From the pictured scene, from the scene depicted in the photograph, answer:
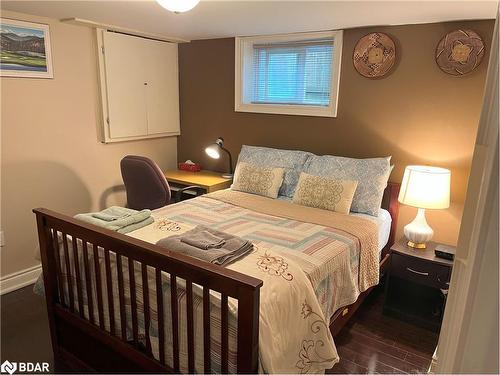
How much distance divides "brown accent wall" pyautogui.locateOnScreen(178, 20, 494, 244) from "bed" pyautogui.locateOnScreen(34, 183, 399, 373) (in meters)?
0.90

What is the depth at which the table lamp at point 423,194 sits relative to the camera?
98.7 inches

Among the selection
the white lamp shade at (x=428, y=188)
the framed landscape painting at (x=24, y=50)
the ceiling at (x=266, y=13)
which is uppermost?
the ceiling at (x=266, y=13)

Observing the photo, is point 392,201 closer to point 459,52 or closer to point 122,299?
point 459,52

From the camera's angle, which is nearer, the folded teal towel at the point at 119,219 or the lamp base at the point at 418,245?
the folded teal towel at the point at 119,219

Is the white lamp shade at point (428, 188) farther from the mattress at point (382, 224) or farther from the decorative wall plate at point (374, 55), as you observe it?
the decorative wall plate at point (374, 55)

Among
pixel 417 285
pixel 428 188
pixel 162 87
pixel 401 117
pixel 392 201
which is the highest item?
pixel 162 87

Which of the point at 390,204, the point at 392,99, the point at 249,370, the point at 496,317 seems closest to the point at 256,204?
the point at 390,204

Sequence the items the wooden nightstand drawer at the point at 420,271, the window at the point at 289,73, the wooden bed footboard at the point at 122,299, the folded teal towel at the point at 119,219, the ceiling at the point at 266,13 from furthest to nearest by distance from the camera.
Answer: the window at the point at 289,73 < the wooden nightstand drawer at the point at 420,271 < the ceiling at the point at 266,13 < the folded teal towel at the point at 119,219 < the wooden bed footboard at the point at 122,299

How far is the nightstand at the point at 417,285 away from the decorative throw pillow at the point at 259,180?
1.06m

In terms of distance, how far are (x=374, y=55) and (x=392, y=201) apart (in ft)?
3.90

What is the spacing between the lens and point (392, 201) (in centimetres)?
300

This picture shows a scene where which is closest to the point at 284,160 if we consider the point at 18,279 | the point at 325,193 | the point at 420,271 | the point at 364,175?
the point at 325,193

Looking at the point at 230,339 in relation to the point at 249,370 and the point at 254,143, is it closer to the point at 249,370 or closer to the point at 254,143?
the point at 249,370

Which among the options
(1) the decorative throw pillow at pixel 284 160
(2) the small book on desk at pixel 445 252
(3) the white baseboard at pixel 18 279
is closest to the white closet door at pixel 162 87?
(1) the decorative throw pillow at pixel 284 160
